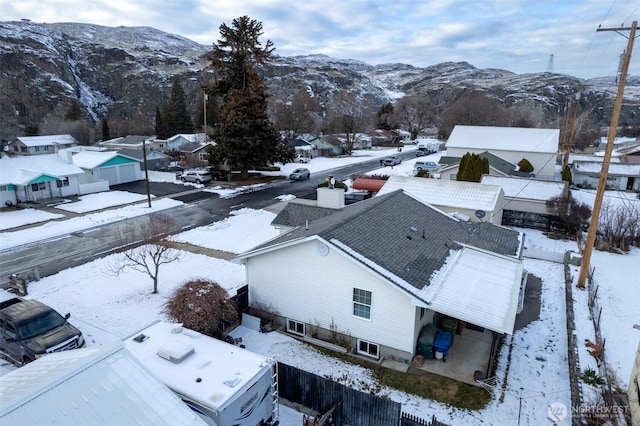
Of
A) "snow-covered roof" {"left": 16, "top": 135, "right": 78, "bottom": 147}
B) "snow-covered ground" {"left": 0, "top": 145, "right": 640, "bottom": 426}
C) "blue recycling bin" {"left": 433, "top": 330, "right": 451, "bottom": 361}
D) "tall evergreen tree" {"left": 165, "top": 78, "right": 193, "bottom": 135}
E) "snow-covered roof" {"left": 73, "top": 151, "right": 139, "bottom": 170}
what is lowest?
"snow-covered ground" {"left": 0, "top": 145, "right": 640, "bottom": 426}

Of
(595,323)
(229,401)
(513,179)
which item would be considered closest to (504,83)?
(513,179)

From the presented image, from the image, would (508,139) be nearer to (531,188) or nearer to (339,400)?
(531,188)

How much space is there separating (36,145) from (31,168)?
Result: 39822 mm

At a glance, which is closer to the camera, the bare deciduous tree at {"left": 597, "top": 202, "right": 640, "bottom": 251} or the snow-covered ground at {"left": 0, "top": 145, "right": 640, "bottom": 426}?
the snow-covered ground at {"left": 0, "top": 145, "right": 640, "bottom": 426}

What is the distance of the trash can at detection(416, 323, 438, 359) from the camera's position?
13.6 m

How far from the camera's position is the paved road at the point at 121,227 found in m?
22.6

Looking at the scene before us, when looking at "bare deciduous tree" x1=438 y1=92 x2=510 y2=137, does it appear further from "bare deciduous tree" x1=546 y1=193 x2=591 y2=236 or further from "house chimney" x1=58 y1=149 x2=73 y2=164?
"house chimney" x1=58 y1=149 x2=73 y2=164

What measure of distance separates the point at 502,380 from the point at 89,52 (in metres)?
170

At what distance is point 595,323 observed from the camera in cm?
1691

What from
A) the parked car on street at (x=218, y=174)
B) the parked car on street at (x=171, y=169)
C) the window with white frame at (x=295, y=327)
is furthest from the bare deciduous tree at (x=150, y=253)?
the parked car on street at (x=171, y=169)

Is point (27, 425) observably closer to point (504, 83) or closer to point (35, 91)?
point (35, 91)

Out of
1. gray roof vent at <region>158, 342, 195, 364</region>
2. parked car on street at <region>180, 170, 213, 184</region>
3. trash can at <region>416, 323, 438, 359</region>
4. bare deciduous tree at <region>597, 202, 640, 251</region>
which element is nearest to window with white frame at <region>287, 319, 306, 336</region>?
trash can at <region>416, 323, 438, 359</region>

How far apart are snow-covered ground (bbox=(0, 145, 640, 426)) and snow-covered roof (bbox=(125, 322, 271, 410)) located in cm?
189
